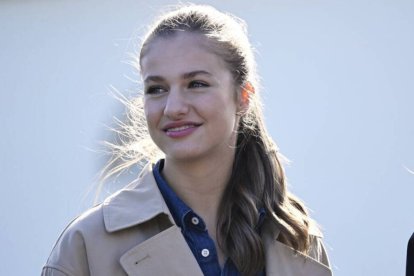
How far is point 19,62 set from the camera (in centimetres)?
719

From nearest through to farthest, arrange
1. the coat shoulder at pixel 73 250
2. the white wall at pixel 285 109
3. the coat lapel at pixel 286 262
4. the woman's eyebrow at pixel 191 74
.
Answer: the coat shoulder at pixel 73 250, the woman's eyebrow at pixel 191 74, the coat lapel at pixel 286 262, the white wall at pixel 285 109

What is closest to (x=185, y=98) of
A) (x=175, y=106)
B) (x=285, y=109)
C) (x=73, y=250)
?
(x=175, y=106)

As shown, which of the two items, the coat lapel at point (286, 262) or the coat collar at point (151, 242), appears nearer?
the coat collar at point (151, 242)

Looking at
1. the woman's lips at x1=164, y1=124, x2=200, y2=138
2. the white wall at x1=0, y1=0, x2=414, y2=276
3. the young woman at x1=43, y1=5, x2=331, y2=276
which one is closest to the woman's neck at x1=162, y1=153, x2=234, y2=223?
the young woman at x1=43, y1=5, x2=331, y2=276

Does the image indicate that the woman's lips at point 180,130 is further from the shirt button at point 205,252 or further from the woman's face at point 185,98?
the shirt button at point 205,252

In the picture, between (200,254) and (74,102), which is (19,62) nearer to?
(74,102)

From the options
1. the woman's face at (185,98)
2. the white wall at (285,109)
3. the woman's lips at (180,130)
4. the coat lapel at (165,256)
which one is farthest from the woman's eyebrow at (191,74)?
→ the white wall at (285,109)

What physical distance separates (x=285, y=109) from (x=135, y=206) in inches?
149

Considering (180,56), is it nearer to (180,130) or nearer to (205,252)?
(180,130)

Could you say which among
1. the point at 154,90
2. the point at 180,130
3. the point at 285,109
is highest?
the point at 285,109

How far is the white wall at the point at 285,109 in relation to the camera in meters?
6.29

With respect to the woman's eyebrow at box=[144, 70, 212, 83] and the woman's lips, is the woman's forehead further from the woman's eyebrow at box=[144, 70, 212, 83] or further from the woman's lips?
the woman's lips

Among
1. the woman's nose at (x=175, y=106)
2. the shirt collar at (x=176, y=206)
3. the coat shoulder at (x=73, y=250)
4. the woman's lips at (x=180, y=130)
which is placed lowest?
the coat shoulder at (x=73, y=250)

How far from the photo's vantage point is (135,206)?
281cm
